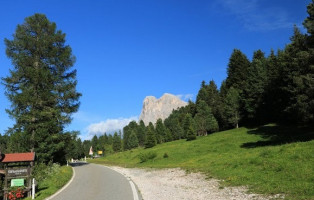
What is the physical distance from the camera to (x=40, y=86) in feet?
110

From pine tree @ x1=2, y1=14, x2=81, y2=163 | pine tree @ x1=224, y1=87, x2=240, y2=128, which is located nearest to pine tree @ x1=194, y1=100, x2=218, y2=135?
pine tree @ x1=224, y1=87, x2=240, y2=128

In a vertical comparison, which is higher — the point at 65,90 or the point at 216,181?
the point at 65,90

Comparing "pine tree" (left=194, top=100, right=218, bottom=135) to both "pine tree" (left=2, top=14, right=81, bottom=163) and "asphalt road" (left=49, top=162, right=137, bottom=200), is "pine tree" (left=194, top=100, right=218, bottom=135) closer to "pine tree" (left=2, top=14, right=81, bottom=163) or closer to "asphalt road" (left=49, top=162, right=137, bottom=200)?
"pine tree" (left=2, top=14, right=81, bottom=163)

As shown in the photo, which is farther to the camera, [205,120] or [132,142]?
[132,142]

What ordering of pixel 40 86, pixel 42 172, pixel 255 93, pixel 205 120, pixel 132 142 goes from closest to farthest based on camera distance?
pixel 42 172, pixel 40 86, pixel 255 93, pixel 205 120, pixel 132 142

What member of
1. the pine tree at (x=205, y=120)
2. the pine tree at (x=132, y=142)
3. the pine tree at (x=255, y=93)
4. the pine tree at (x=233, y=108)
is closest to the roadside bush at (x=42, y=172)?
the pine tree at (x=255, y=93)

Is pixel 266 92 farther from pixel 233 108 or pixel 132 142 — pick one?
pixel 132 142

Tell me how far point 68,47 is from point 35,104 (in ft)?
33.8

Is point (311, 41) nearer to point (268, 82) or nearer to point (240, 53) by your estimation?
point (268, 82)

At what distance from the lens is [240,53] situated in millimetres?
83250

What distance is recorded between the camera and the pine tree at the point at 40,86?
102 ft

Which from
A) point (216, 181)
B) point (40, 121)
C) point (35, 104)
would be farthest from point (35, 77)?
point (216, 181)

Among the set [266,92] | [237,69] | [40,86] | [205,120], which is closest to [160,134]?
[205,120]

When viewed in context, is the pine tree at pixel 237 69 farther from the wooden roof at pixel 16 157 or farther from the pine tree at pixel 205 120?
the wooden roof at pixel 16 157
